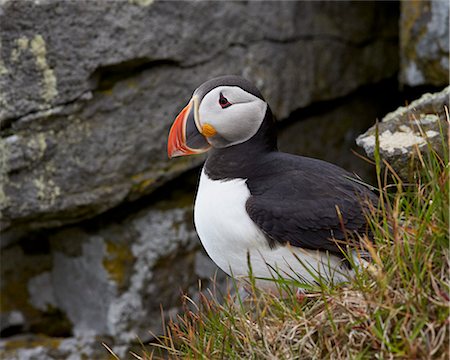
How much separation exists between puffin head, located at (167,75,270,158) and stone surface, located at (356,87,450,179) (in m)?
0.57

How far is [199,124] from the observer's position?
3.53m

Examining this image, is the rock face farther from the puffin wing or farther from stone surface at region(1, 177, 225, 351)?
the puffin wing

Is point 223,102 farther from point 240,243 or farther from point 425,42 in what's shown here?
point 425,42

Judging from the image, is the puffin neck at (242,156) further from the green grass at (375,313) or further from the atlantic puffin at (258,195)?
the green grass at (375,313)

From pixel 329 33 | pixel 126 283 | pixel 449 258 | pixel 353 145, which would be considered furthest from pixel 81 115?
pixel 449 258

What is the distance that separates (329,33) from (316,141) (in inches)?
32.4

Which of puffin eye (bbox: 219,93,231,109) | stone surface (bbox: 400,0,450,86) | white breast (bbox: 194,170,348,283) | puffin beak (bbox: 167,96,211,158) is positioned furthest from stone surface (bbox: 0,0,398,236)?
white breast (bbox: 194,170,348,283)

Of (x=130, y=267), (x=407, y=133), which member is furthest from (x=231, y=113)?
(x=130, y=267)

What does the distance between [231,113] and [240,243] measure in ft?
1.84

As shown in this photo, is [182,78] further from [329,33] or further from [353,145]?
[353,145]

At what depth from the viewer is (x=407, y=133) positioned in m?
3.87

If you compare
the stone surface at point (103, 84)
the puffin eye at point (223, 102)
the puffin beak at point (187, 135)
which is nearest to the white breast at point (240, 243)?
the puffin beak at point (187, 135)

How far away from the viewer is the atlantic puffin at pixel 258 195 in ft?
10.7

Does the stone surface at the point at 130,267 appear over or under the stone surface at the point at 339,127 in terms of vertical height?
under
